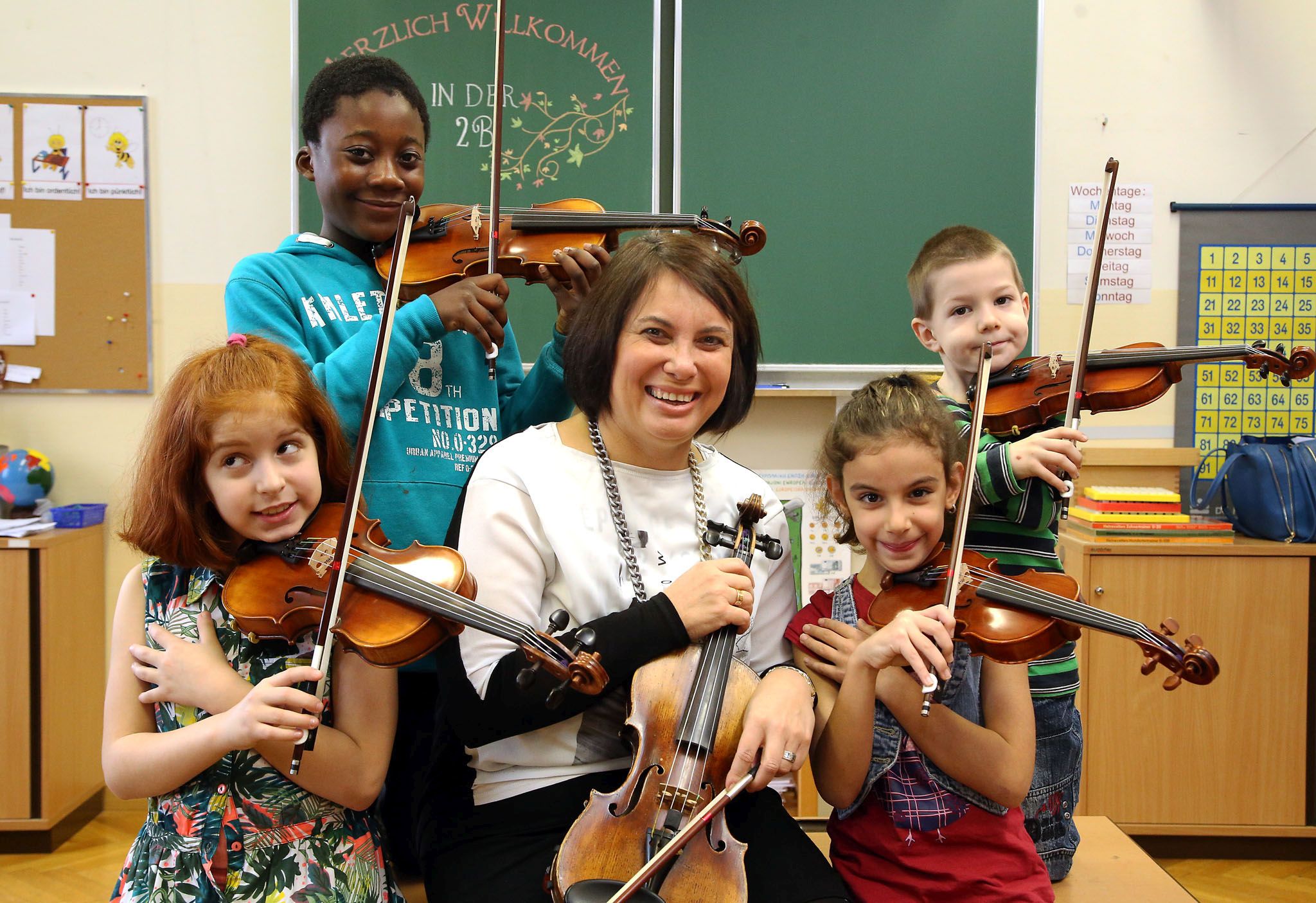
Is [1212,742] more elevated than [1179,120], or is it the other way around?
[1179,120]

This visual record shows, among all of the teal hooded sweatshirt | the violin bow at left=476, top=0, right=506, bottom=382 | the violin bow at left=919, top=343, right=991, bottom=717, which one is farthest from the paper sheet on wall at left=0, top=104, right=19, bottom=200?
the violin bow at left=919, top=343, right=991, bottom=717

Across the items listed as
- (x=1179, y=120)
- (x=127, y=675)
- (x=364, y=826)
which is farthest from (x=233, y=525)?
(x=1179, y=120)

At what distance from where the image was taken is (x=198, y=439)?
116 cm

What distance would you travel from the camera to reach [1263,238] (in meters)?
3.14

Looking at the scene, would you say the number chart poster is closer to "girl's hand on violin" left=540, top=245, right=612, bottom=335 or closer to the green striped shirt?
the green striped shirt

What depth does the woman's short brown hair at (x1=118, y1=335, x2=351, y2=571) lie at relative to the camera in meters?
1.16

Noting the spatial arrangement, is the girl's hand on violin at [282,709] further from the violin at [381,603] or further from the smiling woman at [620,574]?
the smiling woman at [620,574]

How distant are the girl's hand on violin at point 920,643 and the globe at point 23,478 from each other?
280cm

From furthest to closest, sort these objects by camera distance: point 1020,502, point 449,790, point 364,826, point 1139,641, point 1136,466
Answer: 1. point 1136,466
2. point 1020,502
3. point 449,790
4. point 364,826
5. point 1139,641

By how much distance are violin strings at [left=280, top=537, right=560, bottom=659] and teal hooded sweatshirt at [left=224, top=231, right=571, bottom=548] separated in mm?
390

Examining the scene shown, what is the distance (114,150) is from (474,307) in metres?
2.30

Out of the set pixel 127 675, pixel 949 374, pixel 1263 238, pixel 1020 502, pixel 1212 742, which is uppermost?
pixel 1263 238

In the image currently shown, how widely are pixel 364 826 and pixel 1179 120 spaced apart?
10.7 feet

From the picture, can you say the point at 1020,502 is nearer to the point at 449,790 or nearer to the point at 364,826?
the point at 449,790
